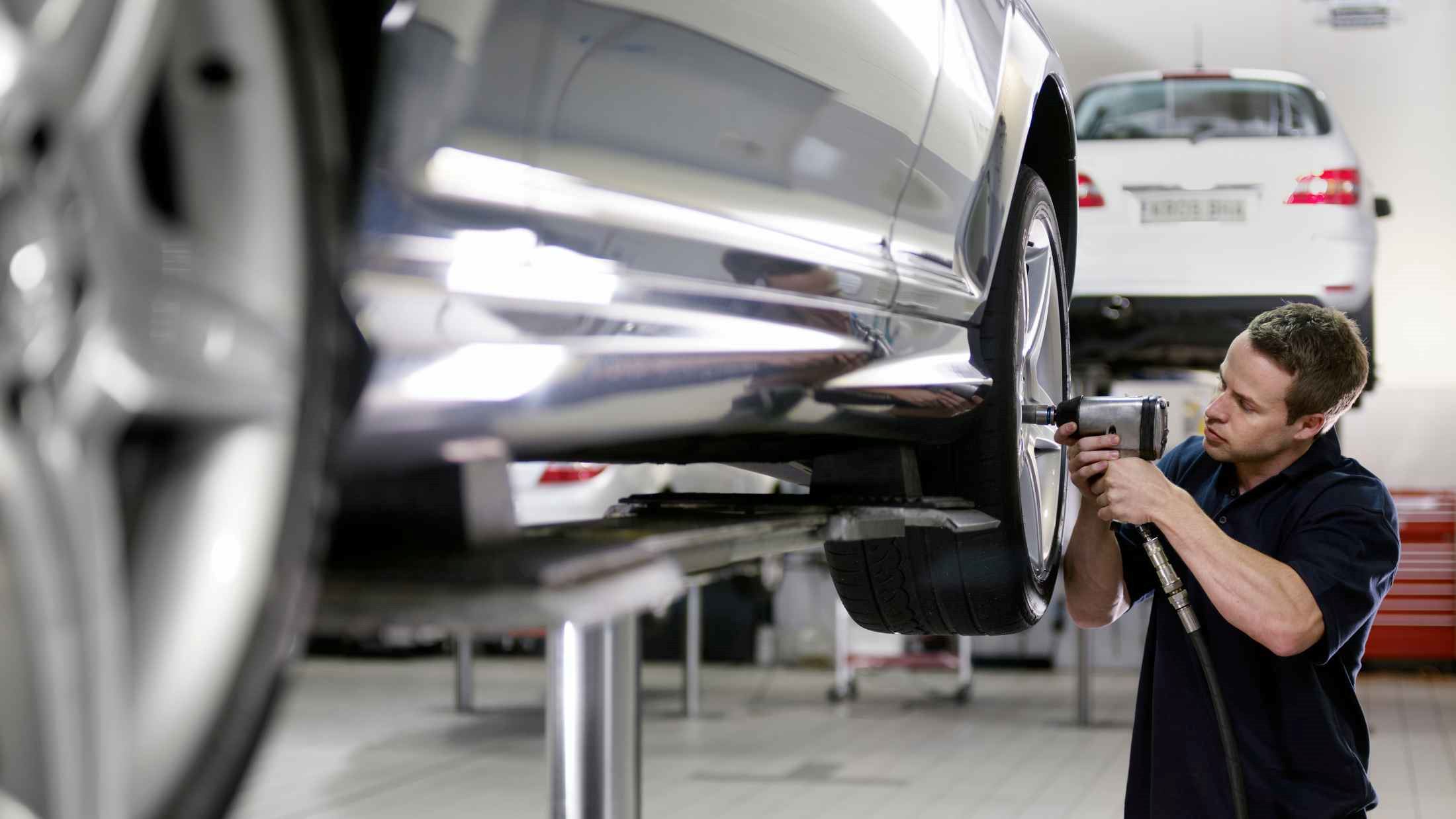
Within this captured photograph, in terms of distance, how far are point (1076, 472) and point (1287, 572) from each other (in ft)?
1.01

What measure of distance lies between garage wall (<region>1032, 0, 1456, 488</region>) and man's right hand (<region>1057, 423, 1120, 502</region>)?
7.53 meters

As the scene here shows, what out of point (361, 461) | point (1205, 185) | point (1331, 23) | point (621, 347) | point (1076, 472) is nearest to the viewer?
point (361, 461)

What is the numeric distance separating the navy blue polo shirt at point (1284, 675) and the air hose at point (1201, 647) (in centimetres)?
5

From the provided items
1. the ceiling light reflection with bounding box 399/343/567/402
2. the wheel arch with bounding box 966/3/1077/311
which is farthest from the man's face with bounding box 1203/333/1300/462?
the ceiling light reflection with bounding box 399/343/567/402

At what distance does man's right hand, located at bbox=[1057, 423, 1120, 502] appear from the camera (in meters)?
1.95

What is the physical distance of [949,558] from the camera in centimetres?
208

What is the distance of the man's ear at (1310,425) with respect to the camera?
1.97 metres

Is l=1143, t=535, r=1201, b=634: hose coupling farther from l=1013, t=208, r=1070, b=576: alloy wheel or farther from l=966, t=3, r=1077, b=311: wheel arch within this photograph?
l=966, t=3, r=1077, b=311: wheel arch

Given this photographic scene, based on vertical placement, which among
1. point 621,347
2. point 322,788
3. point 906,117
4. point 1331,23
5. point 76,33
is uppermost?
point 1331,23

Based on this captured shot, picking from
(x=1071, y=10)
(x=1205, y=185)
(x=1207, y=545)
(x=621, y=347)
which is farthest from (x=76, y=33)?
(x=1071, y=10)

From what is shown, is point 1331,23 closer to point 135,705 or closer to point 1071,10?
point 1071,10

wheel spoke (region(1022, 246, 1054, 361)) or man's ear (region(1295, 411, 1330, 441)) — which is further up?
wheel spoke (region(1022, 246, 1054, 361))

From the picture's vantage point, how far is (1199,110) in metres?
4.91

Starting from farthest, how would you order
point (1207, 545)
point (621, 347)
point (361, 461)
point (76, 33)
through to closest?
point (1207, 545) < point (621, 347) < point (361, 461) < point (76, 33)
